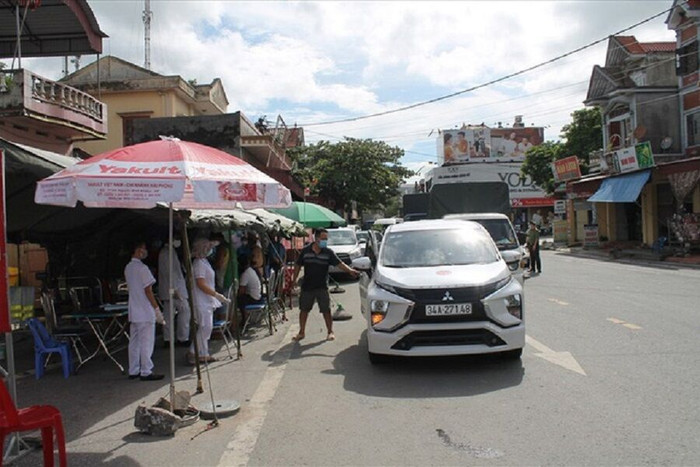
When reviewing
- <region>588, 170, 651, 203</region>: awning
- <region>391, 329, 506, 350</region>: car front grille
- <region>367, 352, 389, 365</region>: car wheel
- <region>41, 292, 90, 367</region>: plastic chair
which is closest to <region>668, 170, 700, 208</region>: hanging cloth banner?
<region>588, 170, 651, 203</region>: awning

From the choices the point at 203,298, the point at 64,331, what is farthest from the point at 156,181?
the point at 64,331

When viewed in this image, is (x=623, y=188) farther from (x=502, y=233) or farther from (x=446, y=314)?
(x=446, y=314)

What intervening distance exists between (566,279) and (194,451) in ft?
46.8

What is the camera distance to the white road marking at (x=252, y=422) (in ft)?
14.3

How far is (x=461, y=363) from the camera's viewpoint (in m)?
6.93

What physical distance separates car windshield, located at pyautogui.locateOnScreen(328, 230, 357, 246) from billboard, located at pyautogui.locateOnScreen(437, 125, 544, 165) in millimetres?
52493

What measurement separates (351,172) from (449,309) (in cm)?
3317

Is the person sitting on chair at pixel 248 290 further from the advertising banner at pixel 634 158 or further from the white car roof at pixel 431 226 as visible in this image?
the advertising banner at pixel 634 158

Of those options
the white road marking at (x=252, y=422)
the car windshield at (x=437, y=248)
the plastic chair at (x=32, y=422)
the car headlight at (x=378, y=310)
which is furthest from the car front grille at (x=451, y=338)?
the plastic chair at (x=32, y=422)

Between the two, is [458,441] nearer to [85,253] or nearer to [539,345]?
[539,345]

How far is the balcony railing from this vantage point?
37.8 feet

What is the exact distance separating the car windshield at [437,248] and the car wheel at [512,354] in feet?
3.90

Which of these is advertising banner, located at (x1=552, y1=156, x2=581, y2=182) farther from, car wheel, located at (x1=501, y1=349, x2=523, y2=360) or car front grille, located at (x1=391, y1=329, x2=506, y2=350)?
car front grille, located at (x1=391, y1=329, x2=506, y2=350)

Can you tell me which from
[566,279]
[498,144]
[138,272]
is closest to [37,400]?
[138,272]
